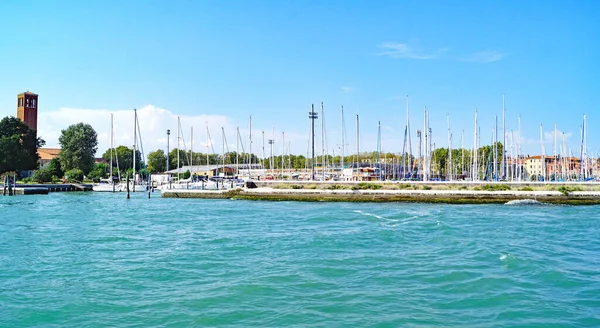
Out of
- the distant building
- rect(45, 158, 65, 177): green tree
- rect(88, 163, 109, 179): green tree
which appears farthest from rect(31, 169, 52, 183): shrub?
the distant building

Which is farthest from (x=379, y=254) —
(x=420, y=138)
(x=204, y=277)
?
(x=420, y=138)

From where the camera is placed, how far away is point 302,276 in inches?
575

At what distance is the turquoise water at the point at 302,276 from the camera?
36.0ft

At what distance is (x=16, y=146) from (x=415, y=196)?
255 feet

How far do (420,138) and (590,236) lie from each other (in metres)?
58.0

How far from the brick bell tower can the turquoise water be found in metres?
104

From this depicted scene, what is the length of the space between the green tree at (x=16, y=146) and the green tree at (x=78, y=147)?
5.37m

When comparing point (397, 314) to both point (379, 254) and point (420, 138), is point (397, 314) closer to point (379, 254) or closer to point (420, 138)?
point (379, 254)

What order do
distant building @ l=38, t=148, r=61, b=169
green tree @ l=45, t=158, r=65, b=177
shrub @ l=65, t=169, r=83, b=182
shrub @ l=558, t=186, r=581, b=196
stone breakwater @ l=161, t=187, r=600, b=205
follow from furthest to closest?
1. distant building @ l=38, t=148, r=61, b=169
2. green tree @ l=45, t=158, r=65, b=177
3. shrub @ l=65, t=169, r=83, b=182
4. shrub @ l=558, t=186, r=581, b=196
5. stone breakwater @ l=161, t=187, r=600, b=205

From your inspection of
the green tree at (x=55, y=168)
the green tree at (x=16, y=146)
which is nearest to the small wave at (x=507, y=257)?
the green tree at (x=16, y=146)

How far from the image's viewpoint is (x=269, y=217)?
34.5 m

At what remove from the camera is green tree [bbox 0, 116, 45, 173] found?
87.8 m

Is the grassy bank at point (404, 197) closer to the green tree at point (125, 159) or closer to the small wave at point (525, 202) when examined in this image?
the small wave at point (525, 202)

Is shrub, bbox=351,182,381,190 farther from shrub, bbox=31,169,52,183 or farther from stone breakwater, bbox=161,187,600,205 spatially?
shrub, bbox=31,169,52,183
